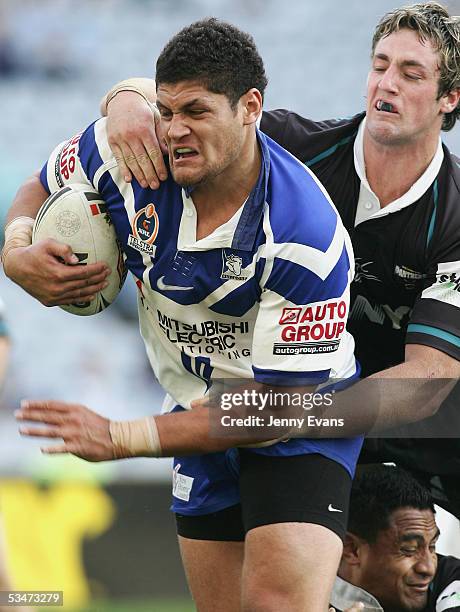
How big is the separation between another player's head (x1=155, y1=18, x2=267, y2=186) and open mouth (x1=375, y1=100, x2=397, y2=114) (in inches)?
29.1

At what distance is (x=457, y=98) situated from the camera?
419cm

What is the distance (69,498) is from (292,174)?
4.18 meters

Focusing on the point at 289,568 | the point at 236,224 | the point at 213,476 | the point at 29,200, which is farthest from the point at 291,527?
the point at 29,200

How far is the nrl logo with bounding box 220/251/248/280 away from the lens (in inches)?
135

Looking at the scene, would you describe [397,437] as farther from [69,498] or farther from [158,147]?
[69,498]

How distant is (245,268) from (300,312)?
22 cm

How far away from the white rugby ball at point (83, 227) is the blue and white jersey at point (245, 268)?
39 mm

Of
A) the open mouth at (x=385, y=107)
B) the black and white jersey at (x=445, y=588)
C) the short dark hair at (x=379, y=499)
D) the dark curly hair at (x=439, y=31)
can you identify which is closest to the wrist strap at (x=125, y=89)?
the open mouth at (x=385, y=107)

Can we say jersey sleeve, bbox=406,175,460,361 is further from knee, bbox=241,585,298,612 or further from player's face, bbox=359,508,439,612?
knee, bbox=241,585,298,612

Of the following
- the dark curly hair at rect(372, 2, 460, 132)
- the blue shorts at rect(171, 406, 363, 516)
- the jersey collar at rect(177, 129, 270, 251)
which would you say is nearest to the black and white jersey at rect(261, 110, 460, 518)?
the dark curly hair at rect(372, 2, 460, 132)

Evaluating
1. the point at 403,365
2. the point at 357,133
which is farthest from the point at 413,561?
the point at 357,133

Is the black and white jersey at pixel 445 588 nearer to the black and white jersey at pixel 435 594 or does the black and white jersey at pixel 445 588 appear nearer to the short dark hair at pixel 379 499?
the black and white jersey at pixel 435 594

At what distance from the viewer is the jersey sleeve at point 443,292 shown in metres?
3.98

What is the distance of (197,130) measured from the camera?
331 cm
